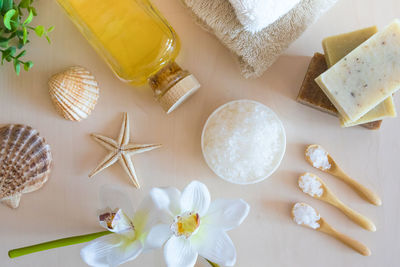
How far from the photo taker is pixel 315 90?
1.97ft

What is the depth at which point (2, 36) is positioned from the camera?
0.63 metres

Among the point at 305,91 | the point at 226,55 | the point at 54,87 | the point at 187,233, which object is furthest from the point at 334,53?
the point at 54,87

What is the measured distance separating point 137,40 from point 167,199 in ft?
0.95

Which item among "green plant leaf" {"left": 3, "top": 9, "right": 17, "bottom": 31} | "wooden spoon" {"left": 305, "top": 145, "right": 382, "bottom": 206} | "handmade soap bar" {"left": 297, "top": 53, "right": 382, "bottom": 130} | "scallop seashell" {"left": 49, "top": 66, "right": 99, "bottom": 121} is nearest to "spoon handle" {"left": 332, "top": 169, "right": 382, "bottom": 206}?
"wooden spoon" {"left": 305, "top": 145, "right": 382, "bottom": 206}

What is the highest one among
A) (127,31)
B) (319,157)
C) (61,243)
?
(127,31)

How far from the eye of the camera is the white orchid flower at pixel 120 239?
17.7 inches

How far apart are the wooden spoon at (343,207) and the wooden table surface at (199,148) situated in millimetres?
13

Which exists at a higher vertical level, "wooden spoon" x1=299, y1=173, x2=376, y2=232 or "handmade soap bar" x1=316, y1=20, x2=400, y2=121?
"handmade soap bar" x1=316, y1=20, x2=400, y2=121

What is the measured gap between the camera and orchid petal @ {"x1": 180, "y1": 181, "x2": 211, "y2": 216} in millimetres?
450

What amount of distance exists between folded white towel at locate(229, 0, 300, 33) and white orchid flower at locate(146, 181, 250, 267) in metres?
0.26

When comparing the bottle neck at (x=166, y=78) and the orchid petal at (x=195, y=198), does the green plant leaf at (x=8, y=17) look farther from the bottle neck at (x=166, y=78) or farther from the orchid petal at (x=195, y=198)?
the orchid petal at (x=195, y=198)

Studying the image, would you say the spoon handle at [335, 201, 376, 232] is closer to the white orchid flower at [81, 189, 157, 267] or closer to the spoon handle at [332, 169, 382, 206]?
the spoon handle at [332, 169, 382, 206]

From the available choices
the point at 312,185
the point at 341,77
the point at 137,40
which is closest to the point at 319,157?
the point at 312,185

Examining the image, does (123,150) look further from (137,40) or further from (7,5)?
(7,5)
